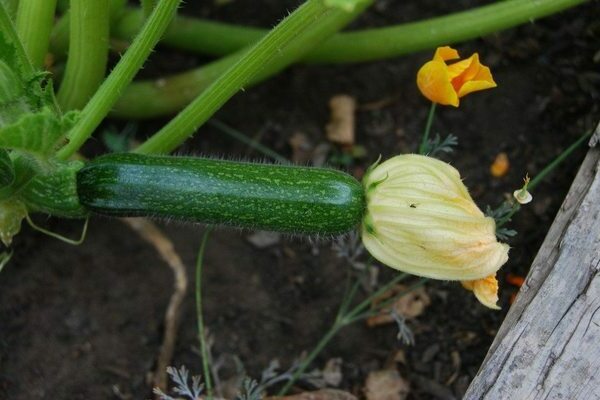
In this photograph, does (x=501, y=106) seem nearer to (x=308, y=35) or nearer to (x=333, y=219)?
(x=308, y=35)

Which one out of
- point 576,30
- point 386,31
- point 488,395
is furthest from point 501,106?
point 488,395

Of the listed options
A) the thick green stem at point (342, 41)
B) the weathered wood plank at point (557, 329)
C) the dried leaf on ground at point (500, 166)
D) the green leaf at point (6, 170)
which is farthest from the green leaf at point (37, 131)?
the dried leaf on ground at point (500, 166)

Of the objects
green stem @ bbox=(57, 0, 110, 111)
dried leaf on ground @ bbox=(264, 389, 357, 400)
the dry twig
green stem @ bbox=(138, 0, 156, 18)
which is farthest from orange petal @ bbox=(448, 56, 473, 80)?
the dry twig

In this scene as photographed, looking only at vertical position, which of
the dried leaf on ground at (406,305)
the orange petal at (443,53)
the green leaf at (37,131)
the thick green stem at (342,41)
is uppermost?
the green leaf at (37,131)

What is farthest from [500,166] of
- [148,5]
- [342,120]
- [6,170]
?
[6,170]

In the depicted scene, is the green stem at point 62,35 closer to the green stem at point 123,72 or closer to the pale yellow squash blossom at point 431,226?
the green stem at point 123,72

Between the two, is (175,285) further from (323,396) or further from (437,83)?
(437,83)

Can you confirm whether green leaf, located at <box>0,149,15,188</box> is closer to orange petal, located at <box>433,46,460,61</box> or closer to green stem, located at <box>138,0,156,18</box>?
green stem, located at <box>138,0,156,18</box>
